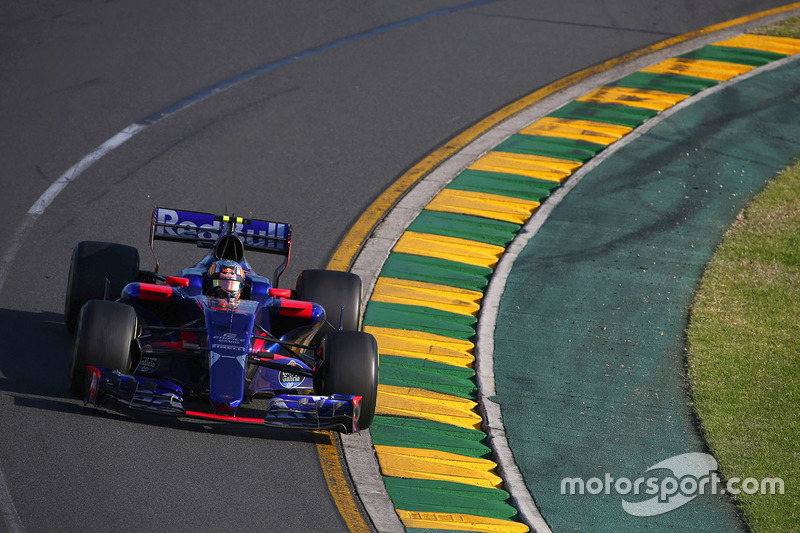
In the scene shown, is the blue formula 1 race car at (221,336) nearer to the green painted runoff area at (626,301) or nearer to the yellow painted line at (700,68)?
the green painted runoff area at (626,301)

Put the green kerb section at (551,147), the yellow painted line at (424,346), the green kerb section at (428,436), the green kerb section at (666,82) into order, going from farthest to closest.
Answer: the green kerb section at (666,82) < the green kerb section at (551,147) < the yellow painted line at (424,346) < the green kerb section at (428,436)

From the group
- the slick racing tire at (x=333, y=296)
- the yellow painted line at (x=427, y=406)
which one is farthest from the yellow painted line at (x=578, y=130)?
the yellow painted line at (x=427, y=406)

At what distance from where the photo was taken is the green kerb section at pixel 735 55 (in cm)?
1677

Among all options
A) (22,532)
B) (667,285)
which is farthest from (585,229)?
(22,532)

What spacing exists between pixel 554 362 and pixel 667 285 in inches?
83.2

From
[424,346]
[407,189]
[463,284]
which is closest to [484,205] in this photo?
[407,189]

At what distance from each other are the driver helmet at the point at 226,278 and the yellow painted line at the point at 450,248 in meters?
3.08

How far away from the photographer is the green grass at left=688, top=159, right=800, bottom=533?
836cm

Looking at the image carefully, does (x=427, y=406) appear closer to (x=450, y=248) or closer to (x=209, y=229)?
(x=209, y=229)

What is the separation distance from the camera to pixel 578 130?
47.9ft

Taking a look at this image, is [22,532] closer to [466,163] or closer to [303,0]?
[466,163]

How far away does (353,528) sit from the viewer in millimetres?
7344

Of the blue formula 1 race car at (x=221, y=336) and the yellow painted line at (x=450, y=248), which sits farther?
the yellow painted line at (x=450, y=248)

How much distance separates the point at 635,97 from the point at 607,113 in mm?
753
